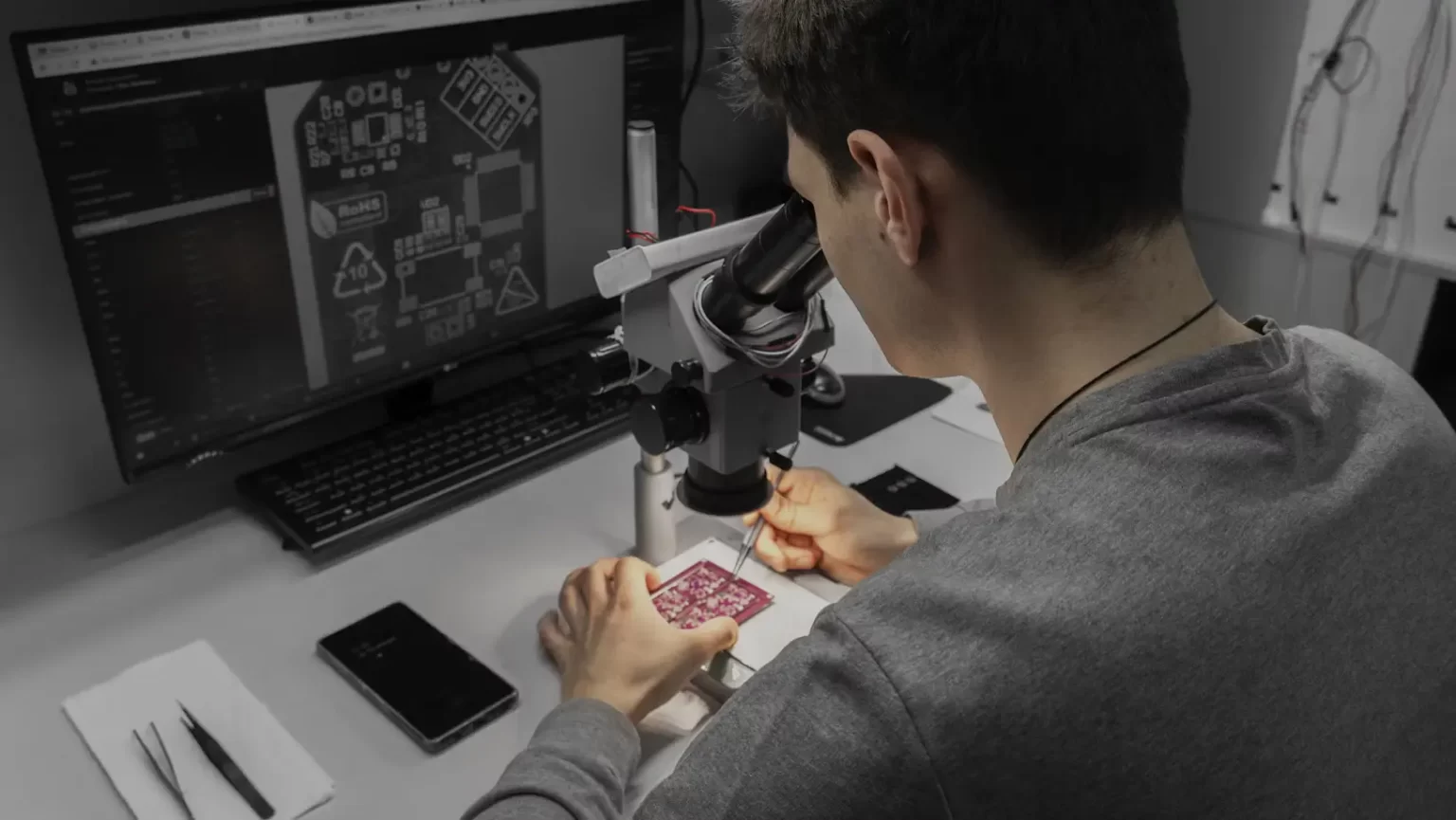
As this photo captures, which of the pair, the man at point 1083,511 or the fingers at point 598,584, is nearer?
the man at point 1083,511

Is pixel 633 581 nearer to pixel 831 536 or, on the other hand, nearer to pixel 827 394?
pixel 831 536

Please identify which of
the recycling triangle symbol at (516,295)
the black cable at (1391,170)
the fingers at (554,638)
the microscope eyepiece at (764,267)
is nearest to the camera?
the microscope eyepiece at (764,267)

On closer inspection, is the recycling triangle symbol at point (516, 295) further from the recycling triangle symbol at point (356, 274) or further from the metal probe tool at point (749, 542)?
the metal probe tool at point (749, 542)

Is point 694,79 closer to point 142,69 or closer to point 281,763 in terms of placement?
point 142,69

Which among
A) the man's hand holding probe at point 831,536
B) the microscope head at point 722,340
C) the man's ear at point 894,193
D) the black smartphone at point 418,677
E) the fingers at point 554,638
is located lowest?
the black smartphone at point 418,677

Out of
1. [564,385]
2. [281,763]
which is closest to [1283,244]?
[564,385]

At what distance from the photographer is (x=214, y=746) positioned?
36.8 inches

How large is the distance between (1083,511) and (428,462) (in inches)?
33.9

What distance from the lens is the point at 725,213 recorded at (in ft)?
5.86

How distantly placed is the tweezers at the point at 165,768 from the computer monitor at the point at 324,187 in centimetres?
30

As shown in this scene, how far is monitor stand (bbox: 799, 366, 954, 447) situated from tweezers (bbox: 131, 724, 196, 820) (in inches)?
31.8

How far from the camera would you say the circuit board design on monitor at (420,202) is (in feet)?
3.86

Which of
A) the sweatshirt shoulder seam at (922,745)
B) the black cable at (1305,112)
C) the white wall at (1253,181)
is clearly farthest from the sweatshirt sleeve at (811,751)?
the black cable at (1305,112)

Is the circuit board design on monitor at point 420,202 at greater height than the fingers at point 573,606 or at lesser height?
greater
